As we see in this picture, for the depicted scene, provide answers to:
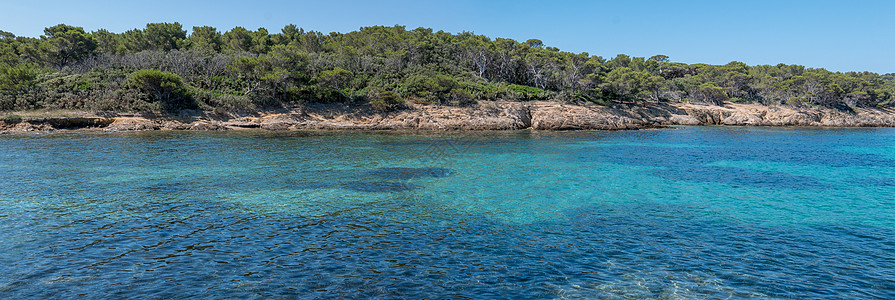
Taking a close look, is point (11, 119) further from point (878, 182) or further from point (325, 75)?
point (878, 182)

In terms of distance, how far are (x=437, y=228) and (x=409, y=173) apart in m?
10.3

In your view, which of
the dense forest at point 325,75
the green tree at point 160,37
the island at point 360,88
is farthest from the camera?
the green tree at point 160,37

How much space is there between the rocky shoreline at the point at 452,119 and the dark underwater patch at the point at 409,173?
29.0 m

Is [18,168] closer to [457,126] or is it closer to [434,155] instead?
[434,155]

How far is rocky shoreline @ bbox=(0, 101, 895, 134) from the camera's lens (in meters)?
45.8

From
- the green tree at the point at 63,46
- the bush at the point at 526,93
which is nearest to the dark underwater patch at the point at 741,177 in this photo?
the bush at the point at 526,93

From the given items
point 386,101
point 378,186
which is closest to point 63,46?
point 386,101

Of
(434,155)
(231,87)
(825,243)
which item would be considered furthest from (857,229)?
(231,87)

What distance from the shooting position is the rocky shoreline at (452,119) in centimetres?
4578

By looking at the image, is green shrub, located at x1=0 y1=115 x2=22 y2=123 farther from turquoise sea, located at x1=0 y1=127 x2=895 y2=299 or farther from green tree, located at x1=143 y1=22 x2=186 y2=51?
green tree, located at x1=143 y1=22 x2=186 y2=51

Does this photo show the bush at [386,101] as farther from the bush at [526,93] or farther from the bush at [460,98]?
the bush at [526,93]

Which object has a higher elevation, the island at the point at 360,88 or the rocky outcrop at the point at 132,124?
the island at the point at 360,88

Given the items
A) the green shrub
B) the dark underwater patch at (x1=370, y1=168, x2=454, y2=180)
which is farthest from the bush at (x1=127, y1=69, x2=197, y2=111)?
the dark underwater patch at (x1=370, y1=168, x2=454, y2=180)

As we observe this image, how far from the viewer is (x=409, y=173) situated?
2334 cm
